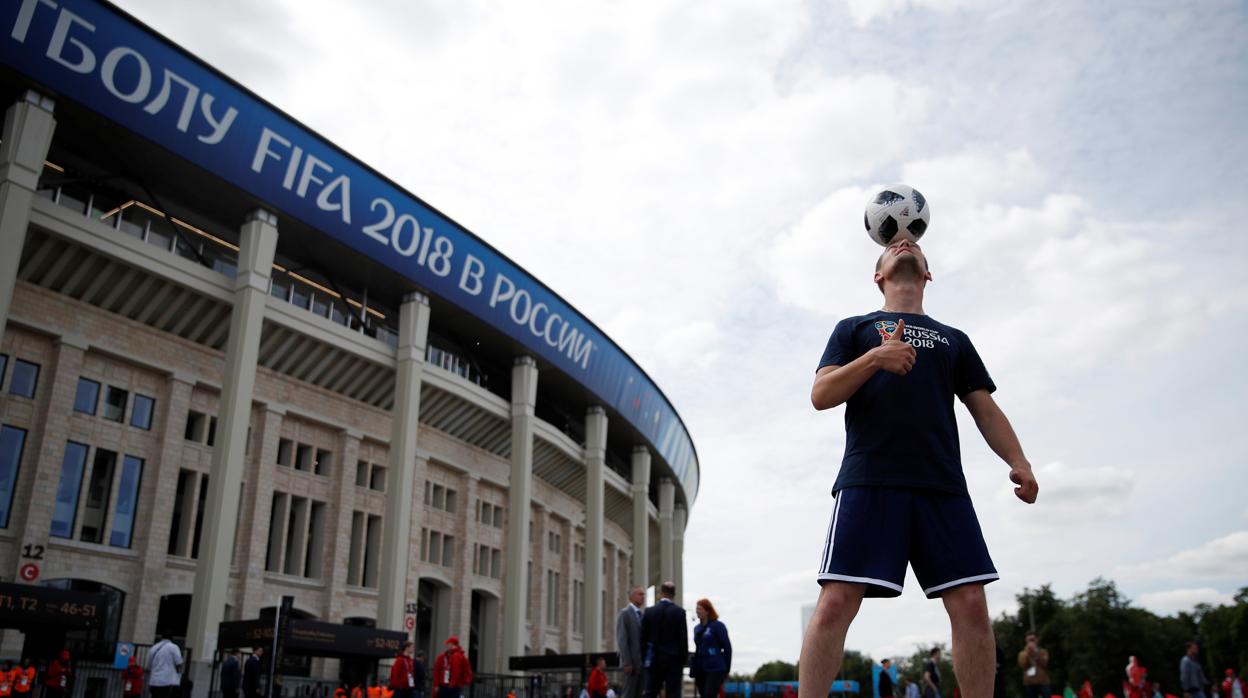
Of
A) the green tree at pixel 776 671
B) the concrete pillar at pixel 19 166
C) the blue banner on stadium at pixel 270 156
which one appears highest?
the blue banner on stadium at pixel 270 156

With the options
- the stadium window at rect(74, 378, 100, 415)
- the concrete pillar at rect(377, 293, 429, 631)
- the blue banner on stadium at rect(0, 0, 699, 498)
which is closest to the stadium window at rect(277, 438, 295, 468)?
the concrete pillar at rect(377, 293, 429, 631)

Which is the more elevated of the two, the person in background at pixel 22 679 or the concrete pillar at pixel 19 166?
the concrete pillar at pixel 19 166

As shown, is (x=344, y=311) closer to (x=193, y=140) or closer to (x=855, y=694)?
(x=193, y=140)

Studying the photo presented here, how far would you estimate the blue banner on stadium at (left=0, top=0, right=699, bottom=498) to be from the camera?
66.2 feet

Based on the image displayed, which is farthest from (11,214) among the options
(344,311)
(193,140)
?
(344,311)

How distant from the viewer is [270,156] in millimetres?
24734

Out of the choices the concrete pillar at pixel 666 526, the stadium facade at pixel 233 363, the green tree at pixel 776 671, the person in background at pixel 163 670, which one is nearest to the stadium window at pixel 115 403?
the stadium facade at pixel 233 363

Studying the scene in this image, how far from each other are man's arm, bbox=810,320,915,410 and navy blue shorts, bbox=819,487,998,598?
367 mm

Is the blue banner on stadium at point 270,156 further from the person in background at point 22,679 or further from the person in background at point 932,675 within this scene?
the person in background at point 932,675

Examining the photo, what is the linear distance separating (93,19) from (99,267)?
714cm

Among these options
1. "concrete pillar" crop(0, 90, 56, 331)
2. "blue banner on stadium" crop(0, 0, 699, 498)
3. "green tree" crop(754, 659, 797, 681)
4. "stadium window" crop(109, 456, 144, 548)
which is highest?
"blue banner on stadium" crop(0, 0, 699, 498)

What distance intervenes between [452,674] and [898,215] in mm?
12569

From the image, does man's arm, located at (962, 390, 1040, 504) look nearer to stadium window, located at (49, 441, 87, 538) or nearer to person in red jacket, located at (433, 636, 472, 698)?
person in red jacket, located at (433, 636, 472, 698)

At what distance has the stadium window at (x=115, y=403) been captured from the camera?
25.7 metres
